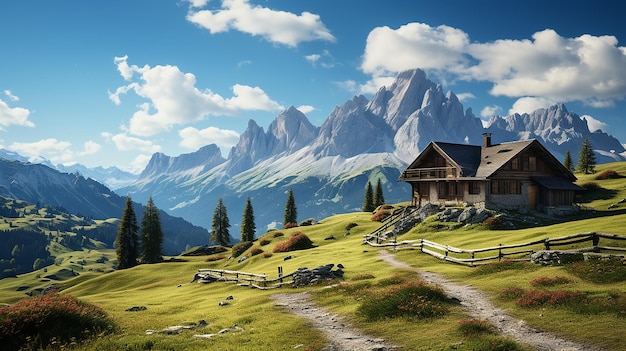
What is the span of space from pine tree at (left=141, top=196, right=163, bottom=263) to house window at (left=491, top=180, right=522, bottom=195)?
71.3m

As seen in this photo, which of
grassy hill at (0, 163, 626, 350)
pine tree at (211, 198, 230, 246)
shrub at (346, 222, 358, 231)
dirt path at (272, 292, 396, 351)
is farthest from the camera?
pine tree at (211, 198, 230, 246)

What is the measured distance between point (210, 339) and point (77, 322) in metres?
6.48

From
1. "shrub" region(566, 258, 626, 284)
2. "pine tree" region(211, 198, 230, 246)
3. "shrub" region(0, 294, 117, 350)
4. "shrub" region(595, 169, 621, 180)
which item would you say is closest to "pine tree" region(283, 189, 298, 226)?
"pine tree" region(211, 198, 230, 246)

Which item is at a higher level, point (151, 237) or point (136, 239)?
point (151, 237)

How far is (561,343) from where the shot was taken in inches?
555

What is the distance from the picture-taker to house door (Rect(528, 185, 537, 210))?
56531 millimetres

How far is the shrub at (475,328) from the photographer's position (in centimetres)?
→ 1517

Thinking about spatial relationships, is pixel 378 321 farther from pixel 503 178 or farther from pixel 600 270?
pixel 503 178

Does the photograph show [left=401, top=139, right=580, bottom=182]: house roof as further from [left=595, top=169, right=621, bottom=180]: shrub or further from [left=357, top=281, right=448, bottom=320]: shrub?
[left=357, top=281, right=448, bottom=320]: shrub

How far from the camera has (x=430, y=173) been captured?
62562 millimetres

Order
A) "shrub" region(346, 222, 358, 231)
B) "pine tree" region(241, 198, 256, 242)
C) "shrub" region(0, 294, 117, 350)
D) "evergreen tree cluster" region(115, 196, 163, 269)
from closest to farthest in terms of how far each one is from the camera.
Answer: "shrub" region(0, 294, 117, 350) < "shrub" region(346, 222, 358, 231) < "evergreen tree cluster" region(115, 196, 163, 269) < "pine tree" region(241, 198, 256, 242)

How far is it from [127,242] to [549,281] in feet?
283

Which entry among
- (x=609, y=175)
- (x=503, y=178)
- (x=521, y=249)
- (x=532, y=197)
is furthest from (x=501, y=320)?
(x=609, y=175)

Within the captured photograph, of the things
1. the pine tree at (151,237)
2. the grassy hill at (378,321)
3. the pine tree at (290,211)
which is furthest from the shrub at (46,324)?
the pine tree at (290,211)
